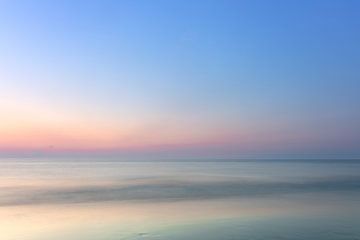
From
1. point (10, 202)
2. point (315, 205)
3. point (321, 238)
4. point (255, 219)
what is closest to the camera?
point (321, 238)

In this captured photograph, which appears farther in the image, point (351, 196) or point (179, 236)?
point (351, 196)

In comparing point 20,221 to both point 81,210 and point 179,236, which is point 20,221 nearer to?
point 81,210

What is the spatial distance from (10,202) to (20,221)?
7.86 meters

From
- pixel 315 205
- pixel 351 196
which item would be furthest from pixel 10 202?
pixel 351 196

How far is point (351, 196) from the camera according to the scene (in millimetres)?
26266

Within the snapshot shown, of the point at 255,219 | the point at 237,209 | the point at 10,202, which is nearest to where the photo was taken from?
the point at 255,219

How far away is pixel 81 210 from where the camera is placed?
20906mm

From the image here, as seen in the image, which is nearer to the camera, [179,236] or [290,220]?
[179,236]

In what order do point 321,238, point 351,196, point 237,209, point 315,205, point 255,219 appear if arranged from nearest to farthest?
point 321,238
point 255,219
point 237,209
point 315,205
point 351,196

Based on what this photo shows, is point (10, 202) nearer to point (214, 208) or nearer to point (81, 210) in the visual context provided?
point (81, 210)

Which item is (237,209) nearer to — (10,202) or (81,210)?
(81,210)

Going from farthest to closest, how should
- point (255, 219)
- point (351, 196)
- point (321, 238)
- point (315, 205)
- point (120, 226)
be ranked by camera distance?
point (351, 196), point (315, 205), point (255, 219), point (120, 226), point (321, 238)

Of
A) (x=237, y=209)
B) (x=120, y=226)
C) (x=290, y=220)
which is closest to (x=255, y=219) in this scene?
(x=290, y=220)

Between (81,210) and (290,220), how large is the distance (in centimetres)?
990
